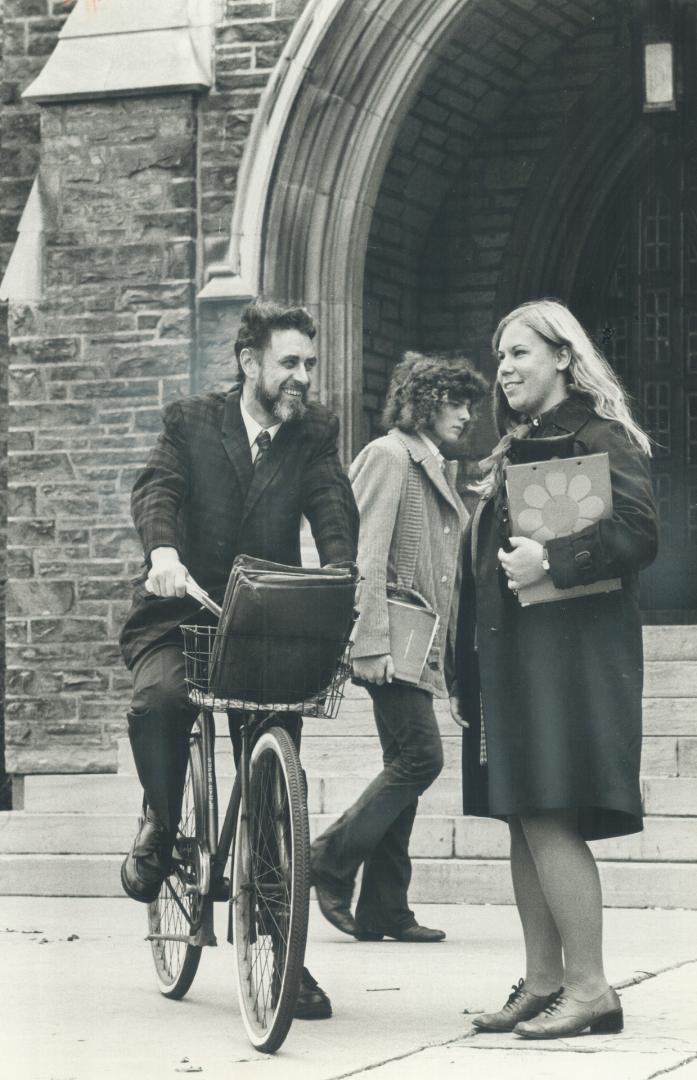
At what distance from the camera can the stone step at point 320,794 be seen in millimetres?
8156

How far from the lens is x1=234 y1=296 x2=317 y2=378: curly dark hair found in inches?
213

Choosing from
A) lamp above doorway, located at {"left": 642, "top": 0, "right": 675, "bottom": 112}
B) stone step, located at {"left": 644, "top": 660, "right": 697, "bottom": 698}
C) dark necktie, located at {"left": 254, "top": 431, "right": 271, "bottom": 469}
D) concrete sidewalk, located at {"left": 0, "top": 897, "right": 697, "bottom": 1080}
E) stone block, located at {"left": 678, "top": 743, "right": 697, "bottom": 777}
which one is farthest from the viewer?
lamp above doorway, located at {"left": 642, "top": 0, "right": 675, "bottom": 112}

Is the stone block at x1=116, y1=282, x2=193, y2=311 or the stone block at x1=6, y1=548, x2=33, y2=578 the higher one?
the stone block at x1=116, y1=282, x2=193, y2=311

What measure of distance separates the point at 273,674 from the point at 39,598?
6.86 m

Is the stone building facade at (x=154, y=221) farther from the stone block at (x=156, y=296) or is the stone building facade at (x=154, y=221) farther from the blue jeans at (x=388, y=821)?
the blue jeans at (x=388, y=821)

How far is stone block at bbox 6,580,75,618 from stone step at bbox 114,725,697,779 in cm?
185

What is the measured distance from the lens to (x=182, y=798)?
5504 millimetres

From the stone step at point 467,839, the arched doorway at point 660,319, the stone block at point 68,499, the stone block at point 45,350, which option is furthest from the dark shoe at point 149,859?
the arched doorway at point 660,319

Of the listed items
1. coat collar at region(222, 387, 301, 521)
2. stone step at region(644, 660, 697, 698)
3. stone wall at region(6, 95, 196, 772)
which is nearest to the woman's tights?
coat collar at region(222, 387, 301, 521)

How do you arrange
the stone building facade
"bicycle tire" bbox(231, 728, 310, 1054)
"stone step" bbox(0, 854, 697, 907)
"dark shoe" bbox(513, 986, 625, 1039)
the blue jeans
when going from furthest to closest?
the stone building facade, "stone step" bbox(0, 854, 697, 907), the blue jeans, "dark shoe" bbox(513, 986, 625, 1039), "bicycle tire" bbox(231, 728, 310, 1054)

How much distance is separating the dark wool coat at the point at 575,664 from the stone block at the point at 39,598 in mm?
6708

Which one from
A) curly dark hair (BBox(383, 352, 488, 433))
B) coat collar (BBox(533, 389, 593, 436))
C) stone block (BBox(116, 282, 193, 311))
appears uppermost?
stone block (BBox(116, 282, 193, 311))

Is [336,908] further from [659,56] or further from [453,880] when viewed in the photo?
[659,56]

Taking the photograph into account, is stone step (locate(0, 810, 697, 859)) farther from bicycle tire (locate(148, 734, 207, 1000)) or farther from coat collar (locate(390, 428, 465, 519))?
bicycle tire (locate(148, 734, 207, 1000))
